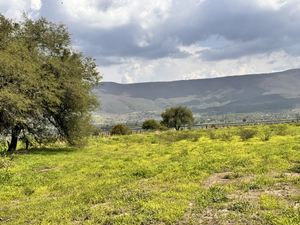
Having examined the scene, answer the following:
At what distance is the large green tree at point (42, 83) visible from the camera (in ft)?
133

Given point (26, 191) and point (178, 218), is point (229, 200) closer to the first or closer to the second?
point (178, 218)

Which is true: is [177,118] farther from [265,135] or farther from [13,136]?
[13,136]

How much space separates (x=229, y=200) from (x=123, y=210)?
3634 mm

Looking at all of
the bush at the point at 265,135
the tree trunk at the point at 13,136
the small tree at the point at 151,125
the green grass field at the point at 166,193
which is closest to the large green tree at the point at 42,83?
the tree trunk at the point at 13,136

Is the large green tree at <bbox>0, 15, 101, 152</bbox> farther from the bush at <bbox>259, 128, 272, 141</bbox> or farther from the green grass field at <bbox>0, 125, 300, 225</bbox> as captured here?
the bush at <bbox>259, 128, 272, 141</bbox>

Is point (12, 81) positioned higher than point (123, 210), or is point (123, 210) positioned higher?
point (12, 81)

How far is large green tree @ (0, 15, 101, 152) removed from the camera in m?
40.7

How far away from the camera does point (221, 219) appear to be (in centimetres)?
1286

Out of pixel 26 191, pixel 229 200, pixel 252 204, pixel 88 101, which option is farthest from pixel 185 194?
pixel 88 101

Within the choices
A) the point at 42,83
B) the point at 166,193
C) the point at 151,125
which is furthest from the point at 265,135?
the point at 151,125

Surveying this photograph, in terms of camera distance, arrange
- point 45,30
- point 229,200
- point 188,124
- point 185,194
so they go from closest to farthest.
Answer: point 229,200 → point 185,194 → point 45,30 → point 188,124

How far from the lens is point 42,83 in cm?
4312

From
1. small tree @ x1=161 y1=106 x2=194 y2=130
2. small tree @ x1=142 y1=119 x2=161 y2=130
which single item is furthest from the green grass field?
small tree @ x1=161 y1=106 x2=194 y2=130

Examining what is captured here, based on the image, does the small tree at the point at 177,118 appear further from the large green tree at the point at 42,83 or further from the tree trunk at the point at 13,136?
the tree trunk at the point at 13,136
